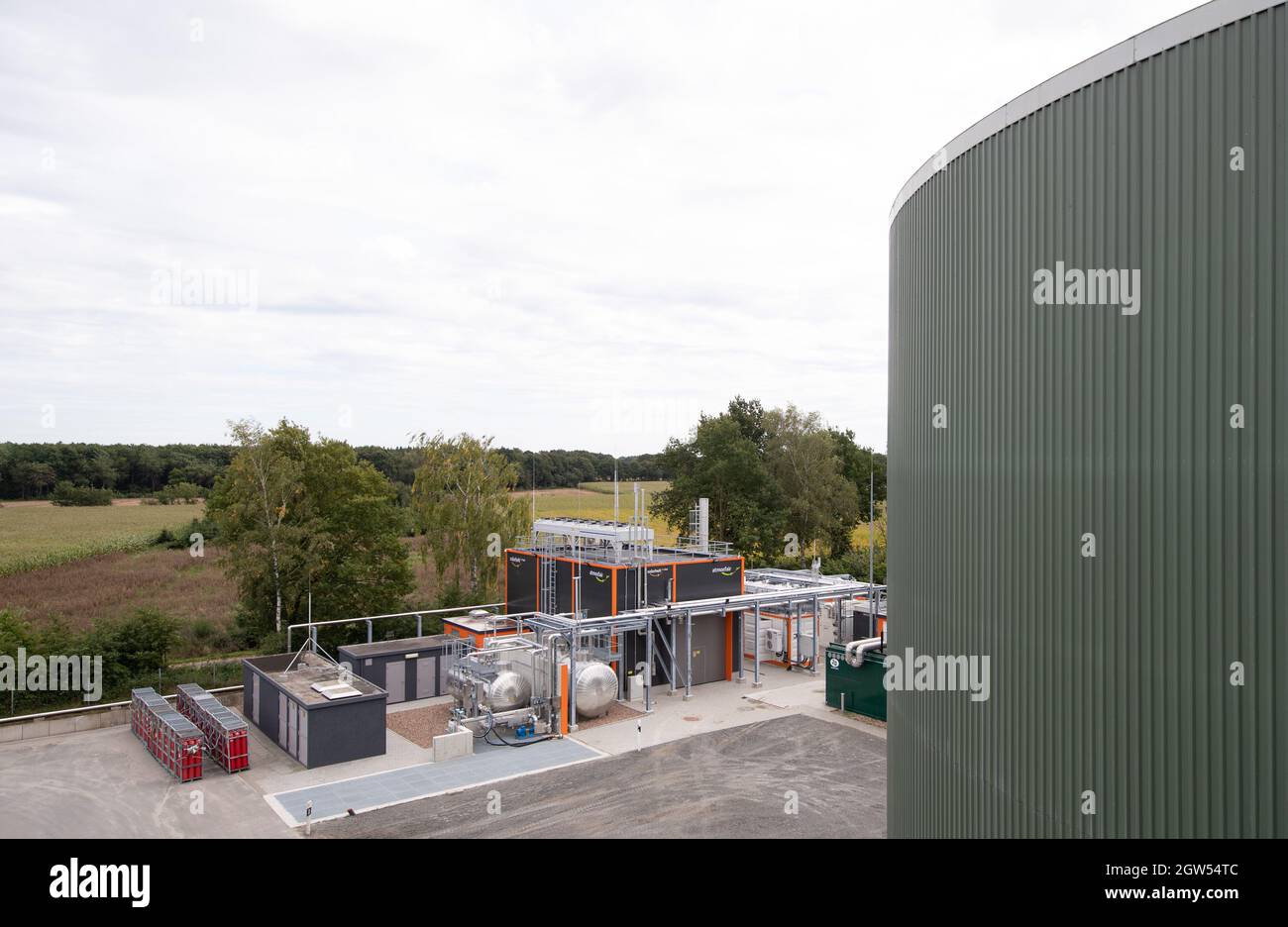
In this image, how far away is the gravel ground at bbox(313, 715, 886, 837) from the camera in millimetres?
18672

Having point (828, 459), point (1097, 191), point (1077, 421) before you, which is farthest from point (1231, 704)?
point (828, 459)

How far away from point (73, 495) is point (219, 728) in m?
67.3

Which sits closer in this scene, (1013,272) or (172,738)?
(1013,272)

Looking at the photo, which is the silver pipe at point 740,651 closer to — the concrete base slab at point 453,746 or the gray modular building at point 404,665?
the gray modular building at point 404,665

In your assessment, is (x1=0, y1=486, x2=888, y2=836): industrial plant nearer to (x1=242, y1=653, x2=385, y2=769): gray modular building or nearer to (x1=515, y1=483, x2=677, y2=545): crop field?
(x1=242, y1=653, x2=385, y2=769): gray modular building

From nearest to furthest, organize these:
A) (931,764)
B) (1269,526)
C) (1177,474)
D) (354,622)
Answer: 1. (1269,526)
2. (1177,474)
3. (931,764)
4. (354,622)

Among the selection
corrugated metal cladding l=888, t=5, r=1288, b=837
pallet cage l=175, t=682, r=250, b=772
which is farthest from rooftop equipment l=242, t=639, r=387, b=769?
corrugated metal cladding l=888, t=5, r=1288, b=837

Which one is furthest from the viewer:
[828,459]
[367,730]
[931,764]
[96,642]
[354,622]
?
[828,459]

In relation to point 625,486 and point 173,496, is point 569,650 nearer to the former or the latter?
point 173,496

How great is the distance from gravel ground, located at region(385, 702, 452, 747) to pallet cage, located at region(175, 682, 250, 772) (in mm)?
4547

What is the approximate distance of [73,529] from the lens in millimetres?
60844
